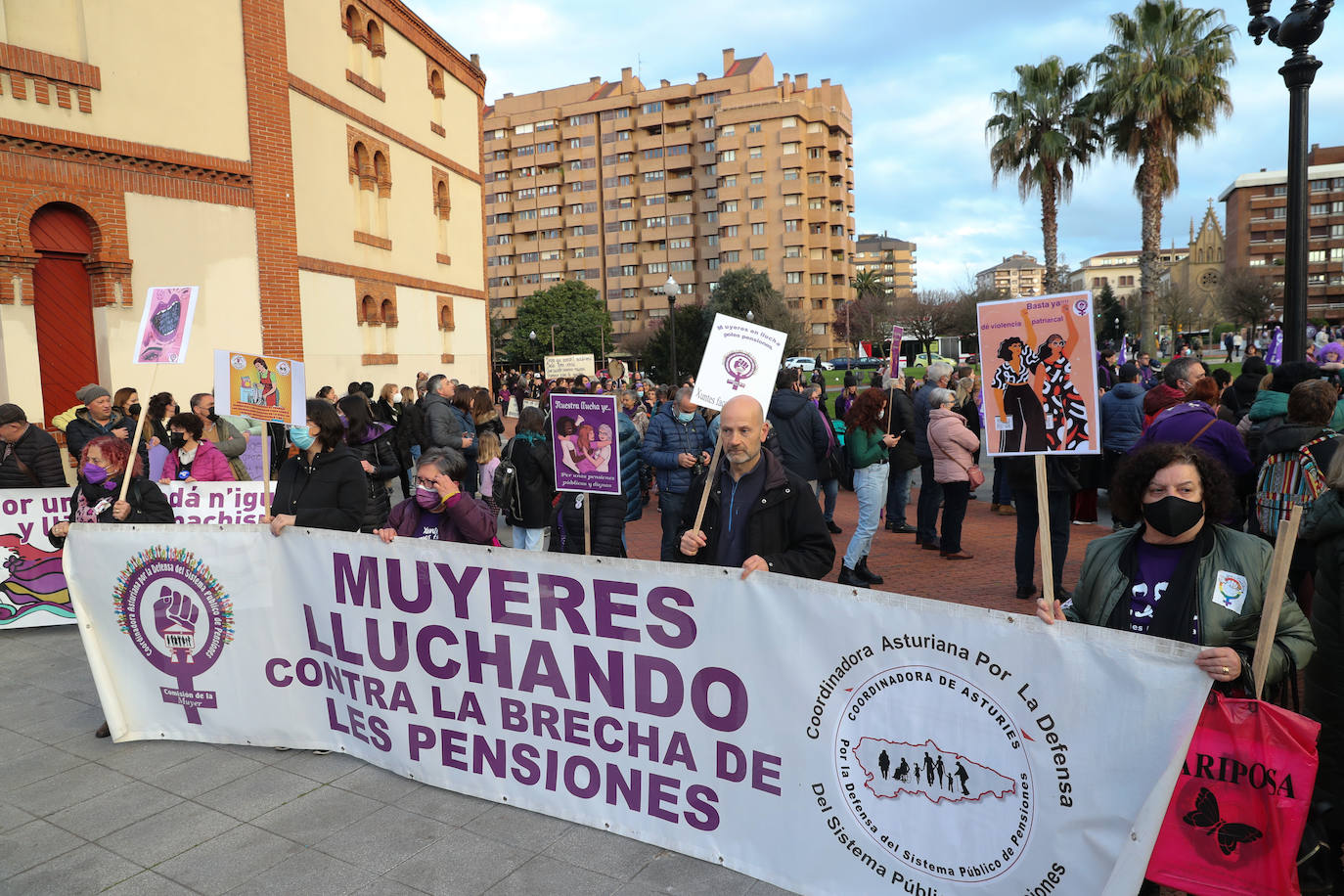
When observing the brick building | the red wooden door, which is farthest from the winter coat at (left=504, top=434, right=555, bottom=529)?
the red wooden door

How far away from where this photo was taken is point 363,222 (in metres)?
21.0

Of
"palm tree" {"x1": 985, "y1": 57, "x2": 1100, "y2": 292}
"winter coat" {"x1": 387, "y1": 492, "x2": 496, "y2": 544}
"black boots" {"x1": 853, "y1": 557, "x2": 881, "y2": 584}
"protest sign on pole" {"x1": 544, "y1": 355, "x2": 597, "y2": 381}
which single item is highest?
"palm tree" {"x1": 985, "y1": 57, "x2": 1100, "y2": 292}

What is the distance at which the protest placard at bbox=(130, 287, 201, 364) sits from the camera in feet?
19.7

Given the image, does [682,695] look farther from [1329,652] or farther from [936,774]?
[1329,652]

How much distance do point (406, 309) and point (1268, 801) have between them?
2289 cm

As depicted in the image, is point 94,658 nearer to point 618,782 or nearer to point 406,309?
point 618,782

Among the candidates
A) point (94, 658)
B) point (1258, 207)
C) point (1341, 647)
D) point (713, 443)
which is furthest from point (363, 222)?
point (1258, 207)

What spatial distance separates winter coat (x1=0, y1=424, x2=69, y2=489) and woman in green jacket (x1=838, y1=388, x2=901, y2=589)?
23.2ft

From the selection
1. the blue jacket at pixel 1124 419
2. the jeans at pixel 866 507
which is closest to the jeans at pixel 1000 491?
the blue jacket at pixel 1124 419

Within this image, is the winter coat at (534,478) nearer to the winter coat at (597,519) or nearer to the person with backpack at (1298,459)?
the winter coat at (597,519)

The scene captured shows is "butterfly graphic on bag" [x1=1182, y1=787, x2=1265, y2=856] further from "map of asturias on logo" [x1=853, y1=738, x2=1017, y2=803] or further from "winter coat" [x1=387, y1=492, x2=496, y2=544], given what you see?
"winter coat" [x1=387, y1=492, x2=496, y2=544]

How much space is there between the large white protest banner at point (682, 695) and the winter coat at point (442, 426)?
609 centimetres

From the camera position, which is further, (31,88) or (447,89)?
(447,89)

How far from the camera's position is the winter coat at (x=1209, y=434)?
6.91m
